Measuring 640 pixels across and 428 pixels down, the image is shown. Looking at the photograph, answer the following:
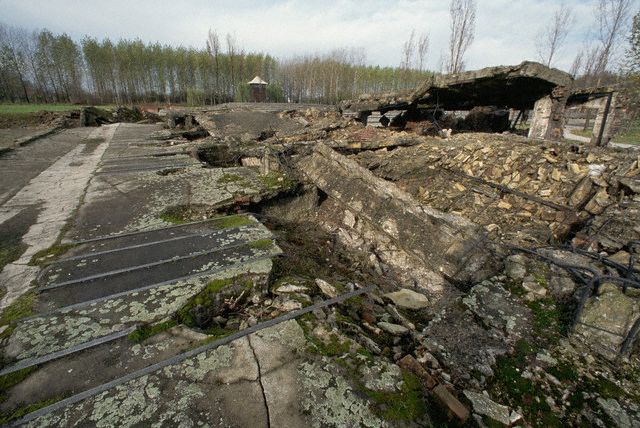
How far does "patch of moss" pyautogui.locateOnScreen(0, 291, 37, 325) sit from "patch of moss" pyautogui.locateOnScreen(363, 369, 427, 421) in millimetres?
2070

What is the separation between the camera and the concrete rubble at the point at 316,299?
4.40 ft

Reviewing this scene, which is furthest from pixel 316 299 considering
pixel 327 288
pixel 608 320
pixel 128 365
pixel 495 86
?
pixel 495 86

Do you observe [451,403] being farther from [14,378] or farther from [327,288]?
[14,378]

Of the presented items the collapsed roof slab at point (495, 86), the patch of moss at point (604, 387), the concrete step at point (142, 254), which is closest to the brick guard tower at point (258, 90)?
the collapsed roof slab at point (495, 86)

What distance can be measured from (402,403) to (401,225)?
2446 mm

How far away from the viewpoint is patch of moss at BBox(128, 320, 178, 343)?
5.16 ft

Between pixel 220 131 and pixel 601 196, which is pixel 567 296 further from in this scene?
pixel 220 131

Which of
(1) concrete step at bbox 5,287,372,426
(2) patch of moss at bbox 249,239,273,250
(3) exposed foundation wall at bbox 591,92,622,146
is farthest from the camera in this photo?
(3) exposed foundation wall at bbox 591,92,622,146

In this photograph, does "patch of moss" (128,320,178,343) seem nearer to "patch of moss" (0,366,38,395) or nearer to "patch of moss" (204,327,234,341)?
"patch of moss" (204,327,234,341)

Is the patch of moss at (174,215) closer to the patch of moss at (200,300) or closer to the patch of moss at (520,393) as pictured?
the patch of moss at (200,300)

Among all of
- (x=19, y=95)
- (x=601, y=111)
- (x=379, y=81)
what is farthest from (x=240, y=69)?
(x=601, y=111)

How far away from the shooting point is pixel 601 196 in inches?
169

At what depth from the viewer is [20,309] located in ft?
5.86

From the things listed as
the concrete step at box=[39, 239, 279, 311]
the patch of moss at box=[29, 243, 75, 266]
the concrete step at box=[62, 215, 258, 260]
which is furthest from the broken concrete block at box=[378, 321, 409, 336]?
the patch of moss at box=[29, 243, 75, 266]
